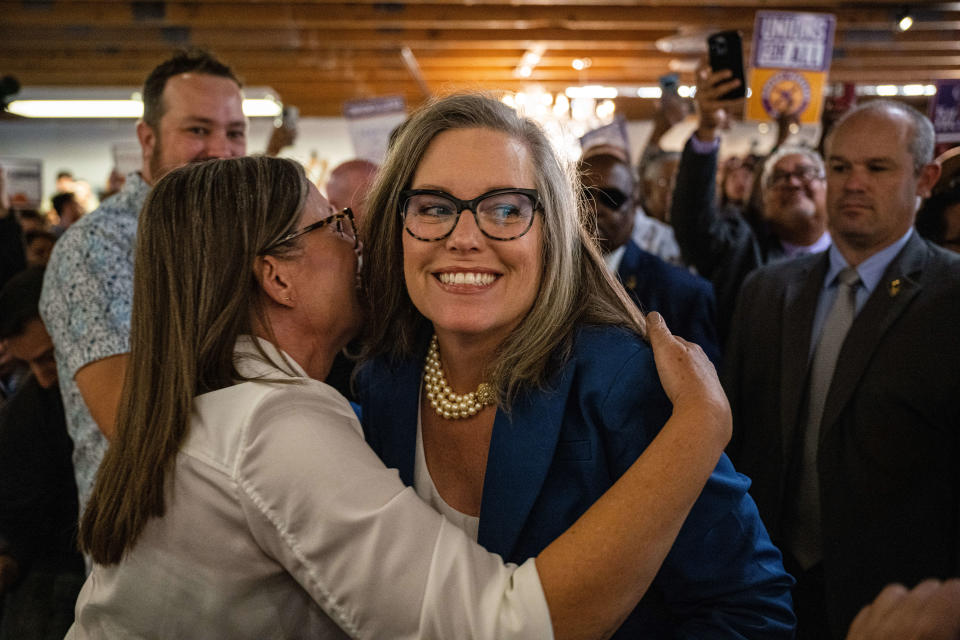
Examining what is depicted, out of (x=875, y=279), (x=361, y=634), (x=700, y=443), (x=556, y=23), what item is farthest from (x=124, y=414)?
(x=556, y=23)

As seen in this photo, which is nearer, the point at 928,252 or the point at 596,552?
the point at 596,552

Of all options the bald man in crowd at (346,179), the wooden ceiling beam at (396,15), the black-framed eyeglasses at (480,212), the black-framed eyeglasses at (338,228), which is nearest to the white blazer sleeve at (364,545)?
the black-framed eyeglasses at (338,228)

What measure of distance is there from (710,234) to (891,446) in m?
1.32

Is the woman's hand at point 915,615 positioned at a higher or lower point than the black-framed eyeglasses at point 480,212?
lower

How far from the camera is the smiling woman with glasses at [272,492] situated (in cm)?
117

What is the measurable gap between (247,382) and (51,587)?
171 centimetres

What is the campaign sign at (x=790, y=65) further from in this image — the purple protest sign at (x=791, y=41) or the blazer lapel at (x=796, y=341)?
the blazer lapel at (x=796, y=341)

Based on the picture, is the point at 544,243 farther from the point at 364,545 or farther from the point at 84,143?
the point at 84,143

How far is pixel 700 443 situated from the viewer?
1.26m

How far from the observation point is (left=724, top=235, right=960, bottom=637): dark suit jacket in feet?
7.72

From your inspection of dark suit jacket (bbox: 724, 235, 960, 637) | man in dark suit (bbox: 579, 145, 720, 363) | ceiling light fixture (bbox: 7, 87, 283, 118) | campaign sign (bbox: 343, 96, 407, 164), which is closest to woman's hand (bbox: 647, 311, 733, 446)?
dark suit jacket (bbox: 724, 235, 960, 637)

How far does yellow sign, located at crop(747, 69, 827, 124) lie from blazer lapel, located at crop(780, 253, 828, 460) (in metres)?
1.66

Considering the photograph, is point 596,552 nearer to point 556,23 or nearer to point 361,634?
point 361,634

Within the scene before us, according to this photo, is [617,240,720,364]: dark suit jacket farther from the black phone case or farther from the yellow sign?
the yellow sign
